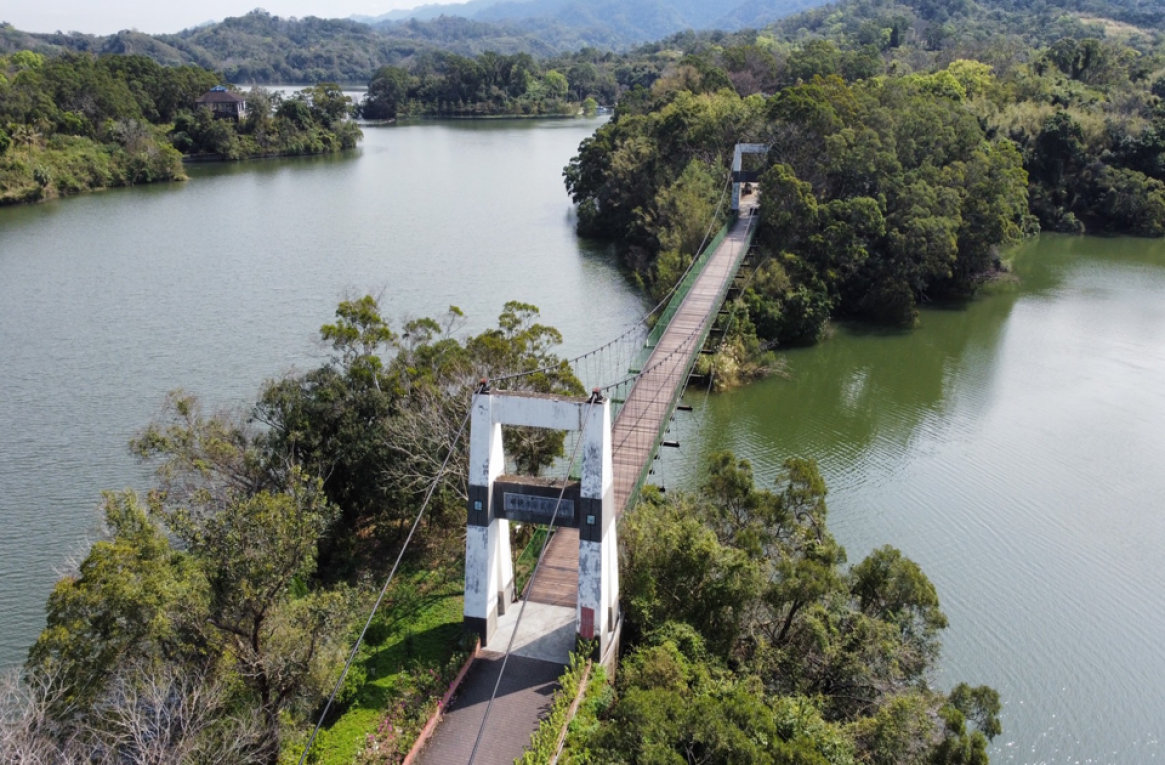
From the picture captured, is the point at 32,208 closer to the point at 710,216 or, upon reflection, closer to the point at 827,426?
the point at 710,216

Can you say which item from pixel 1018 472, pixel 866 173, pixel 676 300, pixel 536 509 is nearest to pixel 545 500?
pixel 536 509

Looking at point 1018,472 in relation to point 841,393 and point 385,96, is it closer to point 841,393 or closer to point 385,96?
point 841,393

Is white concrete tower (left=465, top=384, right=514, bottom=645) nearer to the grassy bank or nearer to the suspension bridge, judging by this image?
the suspension bridge

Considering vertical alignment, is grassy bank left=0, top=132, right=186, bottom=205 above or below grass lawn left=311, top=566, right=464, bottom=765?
above

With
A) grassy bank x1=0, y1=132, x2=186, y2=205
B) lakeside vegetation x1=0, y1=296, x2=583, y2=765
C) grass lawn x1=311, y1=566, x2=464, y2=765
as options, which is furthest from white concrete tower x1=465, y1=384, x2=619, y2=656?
grassy bank x1=0, y1=132, x2=186, y2=205

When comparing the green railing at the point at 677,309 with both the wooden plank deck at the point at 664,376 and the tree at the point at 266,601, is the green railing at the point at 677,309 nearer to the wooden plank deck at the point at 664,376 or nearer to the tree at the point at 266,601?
the wooden plank deck at the point at 664,376

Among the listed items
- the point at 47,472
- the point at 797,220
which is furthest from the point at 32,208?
the point at 797,220
